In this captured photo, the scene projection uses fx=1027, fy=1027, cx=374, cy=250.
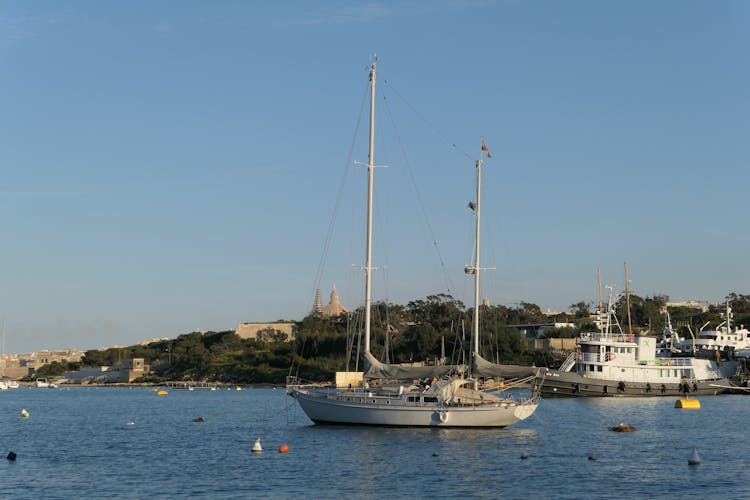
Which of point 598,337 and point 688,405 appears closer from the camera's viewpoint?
point 688,405

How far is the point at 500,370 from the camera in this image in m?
69.9

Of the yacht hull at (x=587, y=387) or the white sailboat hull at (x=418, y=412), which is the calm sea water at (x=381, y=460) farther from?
the yacht hull at (x=587, y=387)

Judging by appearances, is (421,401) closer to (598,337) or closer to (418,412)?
(418,412)

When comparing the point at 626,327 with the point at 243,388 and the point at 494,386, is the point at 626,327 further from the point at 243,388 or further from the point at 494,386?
the point at 494,386

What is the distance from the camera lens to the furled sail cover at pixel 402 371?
6575cm

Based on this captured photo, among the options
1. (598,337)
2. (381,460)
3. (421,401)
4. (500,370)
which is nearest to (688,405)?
(598,337)

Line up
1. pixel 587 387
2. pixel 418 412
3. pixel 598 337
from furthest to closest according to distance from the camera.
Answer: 1. pixel 598 337
2. pixel 587 387
3. pixel 418 412

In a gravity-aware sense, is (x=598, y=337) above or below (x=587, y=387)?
above

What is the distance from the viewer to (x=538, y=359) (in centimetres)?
16350

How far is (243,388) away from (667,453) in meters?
135

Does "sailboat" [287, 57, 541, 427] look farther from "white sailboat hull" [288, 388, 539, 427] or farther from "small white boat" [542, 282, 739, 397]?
"small white boat" [542, 282, 739, 397]

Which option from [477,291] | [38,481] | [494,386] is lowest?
[38,481]

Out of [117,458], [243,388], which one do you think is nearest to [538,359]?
[243,388]

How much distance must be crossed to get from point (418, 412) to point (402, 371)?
122 inches
